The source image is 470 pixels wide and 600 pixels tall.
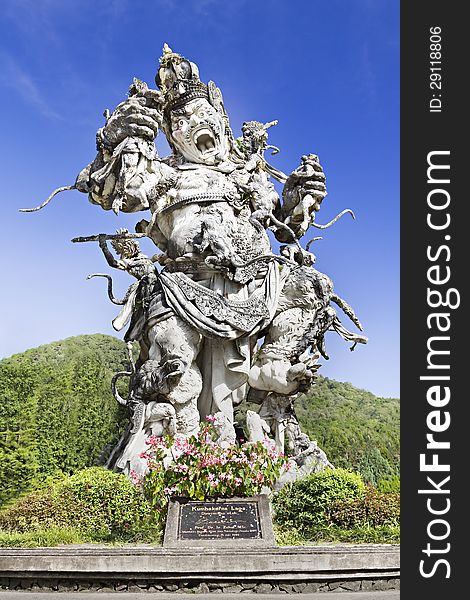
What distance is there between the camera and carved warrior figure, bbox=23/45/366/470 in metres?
9.38

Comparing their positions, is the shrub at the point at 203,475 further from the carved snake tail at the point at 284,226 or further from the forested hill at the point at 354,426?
the forested hill at the point at 354,426

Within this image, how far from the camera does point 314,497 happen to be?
743 cm

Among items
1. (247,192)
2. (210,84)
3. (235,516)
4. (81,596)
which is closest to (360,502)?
(235,516)

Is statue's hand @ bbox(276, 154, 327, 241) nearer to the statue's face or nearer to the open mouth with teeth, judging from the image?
the statue's face

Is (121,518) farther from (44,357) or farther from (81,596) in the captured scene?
(44,357)

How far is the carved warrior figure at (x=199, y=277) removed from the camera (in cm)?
938

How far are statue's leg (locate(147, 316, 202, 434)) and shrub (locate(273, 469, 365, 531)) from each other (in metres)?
1.98

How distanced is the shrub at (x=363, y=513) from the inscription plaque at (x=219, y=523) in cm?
93

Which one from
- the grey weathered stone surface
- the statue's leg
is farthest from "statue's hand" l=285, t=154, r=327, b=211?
the grey weathered stone surface

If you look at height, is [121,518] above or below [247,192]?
below

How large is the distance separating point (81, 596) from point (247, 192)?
22.5 ft

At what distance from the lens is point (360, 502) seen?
734 cm

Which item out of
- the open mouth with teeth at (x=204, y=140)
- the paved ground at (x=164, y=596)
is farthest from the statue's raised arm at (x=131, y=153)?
the paved ground at (x=164, y=596)

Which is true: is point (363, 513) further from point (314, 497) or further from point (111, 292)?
point (111, 292)
